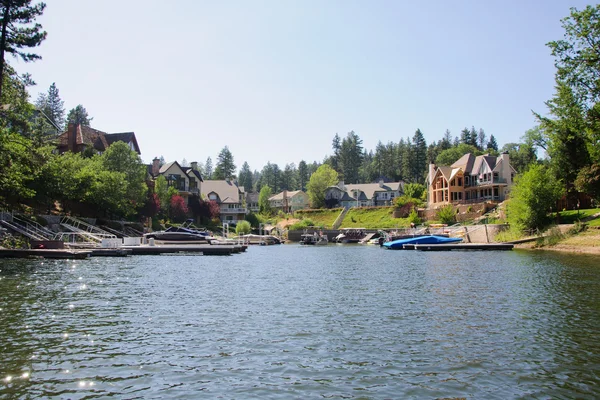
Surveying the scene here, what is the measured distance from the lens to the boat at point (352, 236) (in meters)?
89.9

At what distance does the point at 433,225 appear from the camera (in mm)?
79438

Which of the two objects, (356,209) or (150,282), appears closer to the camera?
(150,282)

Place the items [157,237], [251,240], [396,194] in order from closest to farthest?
[157,237], [251,240], [396,194]

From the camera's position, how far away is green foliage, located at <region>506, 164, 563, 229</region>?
55.1 meters

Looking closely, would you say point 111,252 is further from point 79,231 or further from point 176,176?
point 176,176

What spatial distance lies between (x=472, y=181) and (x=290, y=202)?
58263 millimetres

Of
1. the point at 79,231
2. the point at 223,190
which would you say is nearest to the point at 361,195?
the point at 223,190

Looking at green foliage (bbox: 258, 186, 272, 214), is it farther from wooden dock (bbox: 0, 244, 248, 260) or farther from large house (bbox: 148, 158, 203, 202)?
wooden dock (bbox: 0, 244, 248, 260)

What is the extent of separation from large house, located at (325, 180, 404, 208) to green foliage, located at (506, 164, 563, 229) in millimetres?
67216

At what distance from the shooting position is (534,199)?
55156 millimetres

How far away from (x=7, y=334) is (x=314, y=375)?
927 centimetres

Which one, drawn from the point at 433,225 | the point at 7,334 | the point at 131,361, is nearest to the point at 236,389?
the point at 131,361

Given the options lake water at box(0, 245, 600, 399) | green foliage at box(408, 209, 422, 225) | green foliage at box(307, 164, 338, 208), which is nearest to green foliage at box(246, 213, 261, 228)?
green foliage at box(307, 164, 338, 208)

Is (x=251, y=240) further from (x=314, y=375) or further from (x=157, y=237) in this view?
(x=314, y=375)
